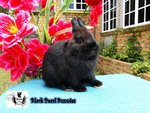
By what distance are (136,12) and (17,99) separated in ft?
21.2

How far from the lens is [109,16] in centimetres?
1013

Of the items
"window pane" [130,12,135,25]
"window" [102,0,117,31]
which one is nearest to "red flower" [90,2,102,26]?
"window pane" [130,12,135,25]

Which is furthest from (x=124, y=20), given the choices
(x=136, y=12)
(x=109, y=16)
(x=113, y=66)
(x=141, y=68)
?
(x=141, y=68)

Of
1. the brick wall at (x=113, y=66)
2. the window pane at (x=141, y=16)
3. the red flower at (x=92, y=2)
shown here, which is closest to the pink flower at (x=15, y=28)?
the red flower at (x=92, y=2)

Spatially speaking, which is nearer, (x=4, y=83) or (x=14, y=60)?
(x=14, y=60)

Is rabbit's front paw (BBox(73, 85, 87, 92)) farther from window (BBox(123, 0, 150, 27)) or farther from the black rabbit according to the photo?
window (BBox(123, 0, 150, 27))

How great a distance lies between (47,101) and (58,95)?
87 mm

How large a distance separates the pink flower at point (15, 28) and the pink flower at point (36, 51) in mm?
124

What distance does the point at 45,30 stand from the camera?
170cm

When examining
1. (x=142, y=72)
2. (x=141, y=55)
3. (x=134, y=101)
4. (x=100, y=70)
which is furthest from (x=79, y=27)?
(x=100, y=70)

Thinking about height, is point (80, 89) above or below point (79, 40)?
below

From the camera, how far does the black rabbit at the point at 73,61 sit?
1440 mm

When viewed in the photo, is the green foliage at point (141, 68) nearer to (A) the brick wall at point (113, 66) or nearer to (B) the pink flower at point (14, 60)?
(A) the brick wall at point (113, 66)

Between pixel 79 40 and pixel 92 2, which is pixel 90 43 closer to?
pixel 79 40
